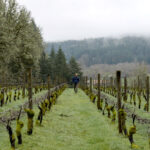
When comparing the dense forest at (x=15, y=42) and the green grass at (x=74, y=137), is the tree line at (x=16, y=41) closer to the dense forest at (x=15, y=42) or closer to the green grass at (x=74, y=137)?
the dense forest at (x=15, y=42)

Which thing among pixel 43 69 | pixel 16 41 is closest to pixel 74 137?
pixel 16 41

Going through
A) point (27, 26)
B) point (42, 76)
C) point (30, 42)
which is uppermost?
point (27, 26)

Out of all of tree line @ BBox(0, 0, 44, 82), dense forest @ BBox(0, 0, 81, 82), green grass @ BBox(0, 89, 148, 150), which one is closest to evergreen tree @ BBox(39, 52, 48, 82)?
dense forest @ BBox(0, 0, 81, 82)

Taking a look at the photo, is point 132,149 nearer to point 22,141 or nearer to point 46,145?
point 46,145

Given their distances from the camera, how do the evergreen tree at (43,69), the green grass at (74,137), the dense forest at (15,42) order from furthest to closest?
the evergreen tree at (43,69), the dense forest at (15,42), the green grass at (74,137)

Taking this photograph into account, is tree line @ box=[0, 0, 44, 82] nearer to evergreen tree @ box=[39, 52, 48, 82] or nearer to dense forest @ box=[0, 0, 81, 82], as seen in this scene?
dense forest @ box=[0, 0, 81, 82]

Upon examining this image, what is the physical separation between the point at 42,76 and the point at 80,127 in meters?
41.3

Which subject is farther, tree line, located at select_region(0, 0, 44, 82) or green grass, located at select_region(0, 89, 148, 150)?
tree line, located at select_region(0, 0, 44, 82)

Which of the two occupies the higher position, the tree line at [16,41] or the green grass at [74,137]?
the tree line at [16,41]

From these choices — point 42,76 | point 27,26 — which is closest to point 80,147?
point 27,26

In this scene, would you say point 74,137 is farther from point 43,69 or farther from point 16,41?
point 43,69

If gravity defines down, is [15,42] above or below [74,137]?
above

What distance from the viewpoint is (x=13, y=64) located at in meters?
34.3

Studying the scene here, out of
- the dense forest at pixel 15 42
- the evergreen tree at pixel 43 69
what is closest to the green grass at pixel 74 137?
the dense forest at pixel 15 42
